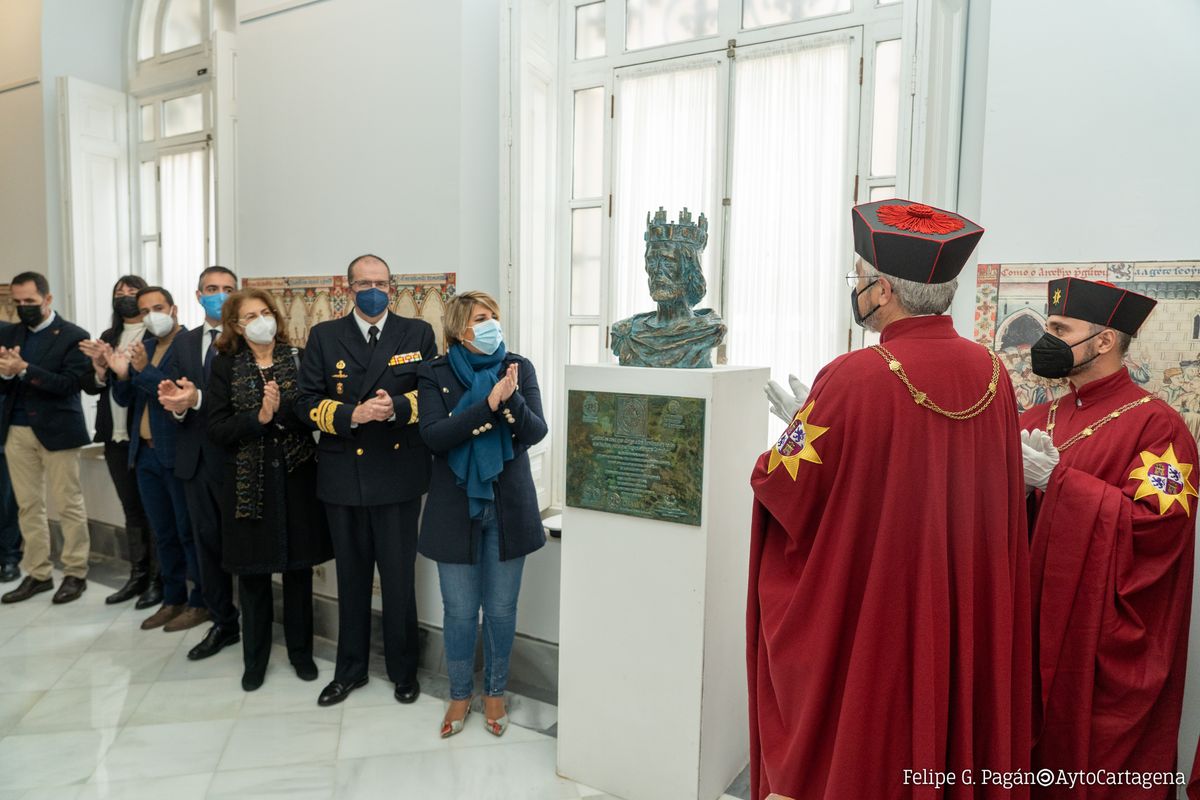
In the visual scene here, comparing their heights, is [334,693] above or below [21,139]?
below

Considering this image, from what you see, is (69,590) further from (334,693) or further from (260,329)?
(260,329)

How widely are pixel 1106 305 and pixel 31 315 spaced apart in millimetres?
5164

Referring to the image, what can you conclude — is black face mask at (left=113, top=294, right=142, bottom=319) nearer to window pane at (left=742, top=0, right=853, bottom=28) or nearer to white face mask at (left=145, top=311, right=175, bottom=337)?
white face mask at (left=145, top=311, right=175, bottom=337)

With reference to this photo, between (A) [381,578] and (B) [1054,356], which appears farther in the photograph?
(A) [381,578]

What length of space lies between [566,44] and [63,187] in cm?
386

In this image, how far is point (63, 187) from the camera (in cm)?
534

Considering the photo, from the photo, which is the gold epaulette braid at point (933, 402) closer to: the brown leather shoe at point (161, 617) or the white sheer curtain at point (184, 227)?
the brown leather shoe at point (161, 617)

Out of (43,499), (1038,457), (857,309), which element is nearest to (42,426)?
(43,499)

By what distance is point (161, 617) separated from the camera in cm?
418

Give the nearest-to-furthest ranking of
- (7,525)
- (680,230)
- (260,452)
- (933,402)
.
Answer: (933,402)
(680,230)
(260,452)
(7,525)

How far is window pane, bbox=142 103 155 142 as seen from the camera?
5551 millimetres

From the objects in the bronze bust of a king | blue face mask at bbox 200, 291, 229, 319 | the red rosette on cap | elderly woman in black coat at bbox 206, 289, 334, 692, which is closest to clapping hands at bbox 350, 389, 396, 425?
elderly woman in black coat at bbox 206, 289, 334, 692

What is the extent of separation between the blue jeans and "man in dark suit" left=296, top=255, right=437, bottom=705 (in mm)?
364

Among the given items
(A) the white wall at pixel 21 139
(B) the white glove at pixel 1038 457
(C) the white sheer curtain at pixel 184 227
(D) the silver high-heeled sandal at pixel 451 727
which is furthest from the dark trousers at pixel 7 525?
(B) the white glove at pixel 1038 457
